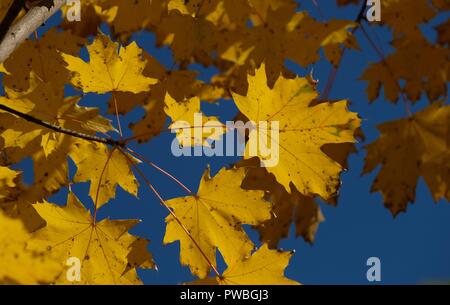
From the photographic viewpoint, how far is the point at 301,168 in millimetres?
1779

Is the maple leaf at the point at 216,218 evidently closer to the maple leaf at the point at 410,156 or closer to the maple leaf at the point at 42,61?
the maple leaf at the point at 42,61

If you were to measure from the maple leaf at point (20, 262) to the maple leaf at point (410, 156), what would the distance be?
1896 millimetres

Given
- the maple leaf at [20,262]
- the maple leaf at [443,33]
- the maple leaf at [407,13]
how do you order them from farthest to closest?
the maple leaf at [443,33] → the maple leaf at [407,13] → the maple leaf at [20,262]

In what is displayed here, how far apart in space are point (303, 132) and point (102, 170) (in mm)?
691

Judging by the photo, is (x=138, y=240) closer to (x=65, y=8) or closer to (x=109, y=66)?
(x=109, y=66)

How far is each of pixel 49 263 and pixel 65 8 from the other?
1.80 metres

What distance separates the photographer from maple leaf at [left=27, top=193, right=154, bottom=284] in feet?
5.58

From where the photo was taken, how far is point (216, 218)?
1838 millimetres

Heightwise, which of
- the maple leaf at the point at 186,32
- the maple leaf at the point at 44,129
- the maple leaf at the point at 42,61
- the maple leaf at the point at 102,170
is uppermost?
the maple leaf at the point at 186,32

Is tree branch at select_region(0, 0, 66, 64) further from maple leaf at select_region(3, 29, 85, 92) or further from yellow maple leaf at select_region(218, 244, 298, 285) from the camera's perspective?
yellow maple leaf at select_region(218, 244, 298, 285)

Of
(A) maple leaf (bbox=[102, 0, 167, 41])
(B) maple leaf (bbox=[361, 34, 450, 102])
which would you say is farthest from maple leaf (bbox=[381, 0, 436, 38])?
(A) maple leaf (bbox=[102, 0, 167, 41])

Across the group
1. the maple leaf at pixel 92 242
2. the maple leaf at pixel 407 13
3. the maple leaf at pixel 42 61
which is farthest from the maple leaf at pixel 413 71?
the maple leaf at pixel 92 242

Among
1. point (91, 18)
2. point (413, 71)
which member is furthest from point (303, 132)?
point (413, 71)

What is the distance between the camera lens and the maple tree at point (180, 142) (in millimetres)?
1705
